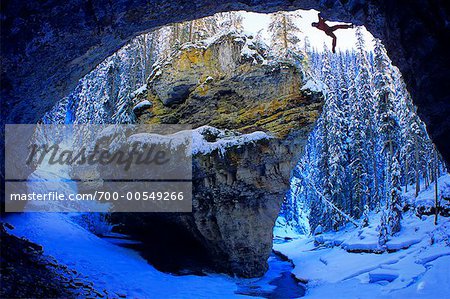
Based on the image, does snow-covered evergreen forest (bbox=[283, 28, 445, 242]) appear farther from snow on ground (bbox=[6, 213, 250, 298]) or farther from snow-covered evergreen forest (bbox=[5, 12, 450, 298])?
snow on ground (bbox=[6, 213, 250, 298])

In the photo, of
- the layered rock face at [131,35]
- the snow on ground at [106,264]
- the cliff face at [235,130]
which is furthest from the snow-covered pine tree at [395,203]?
the layered rock face at [131,35]

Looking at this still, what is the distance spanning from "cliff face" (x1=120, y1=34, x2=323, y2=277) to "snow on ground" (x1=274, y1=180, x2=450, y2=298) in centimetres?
436

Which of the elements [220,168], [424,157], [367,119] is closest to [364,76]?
[367,119]

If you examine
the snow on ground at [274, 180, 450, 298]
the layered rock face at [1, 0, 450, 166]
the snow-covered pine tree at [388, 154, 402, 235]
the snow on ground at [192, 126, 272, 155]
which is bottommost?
the snow on ground at [274, 180, 450, 298]

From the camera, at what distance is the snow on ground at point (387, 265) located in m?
12.3

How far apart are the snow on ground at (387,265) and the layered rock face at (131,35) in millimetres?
8734

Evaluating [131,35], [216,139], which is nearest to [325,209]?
[216,139]

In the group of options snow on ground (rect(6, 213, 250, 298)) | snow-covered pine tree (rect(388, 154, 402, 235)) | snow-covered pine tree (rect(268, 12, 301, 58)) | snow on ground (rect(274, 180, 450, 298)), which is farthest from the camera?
snow-covered pine tree (rect(268, 12, 301, 58))

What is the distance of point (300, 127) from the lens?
695 inches

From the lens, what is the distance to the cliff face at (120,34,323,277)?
1723 centimetres

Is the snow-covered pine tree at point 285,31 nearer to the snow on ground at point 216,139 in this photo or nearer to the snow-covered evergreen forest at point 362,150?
the snow-covered evergreen forest at point 362,150

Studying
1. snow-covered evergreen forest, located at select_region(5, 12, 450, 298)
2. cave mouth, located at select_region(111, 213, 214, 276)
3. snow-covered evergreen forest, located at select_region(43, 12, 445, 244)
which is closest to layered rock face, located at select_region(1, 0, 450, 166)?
snow-covered evergreen forest, located at select_region(5, 12, 450, 298)

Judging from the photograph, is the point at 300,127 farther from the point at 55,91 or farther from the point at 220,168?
the point at 55,91

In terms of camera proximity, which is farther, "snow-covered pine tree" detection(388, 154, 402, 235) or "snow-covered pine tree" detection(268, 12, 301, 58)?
"snow-covered pine tree" detection(268, 12, 301, 58)
